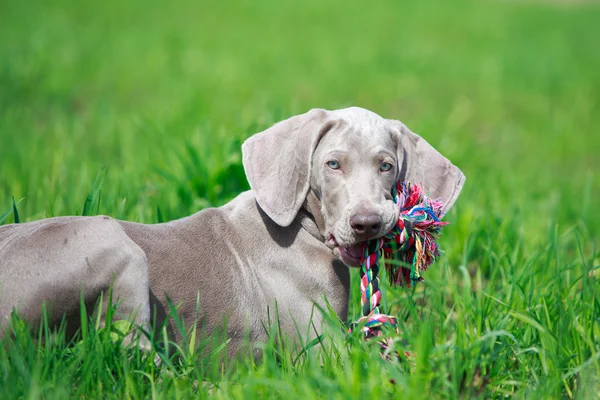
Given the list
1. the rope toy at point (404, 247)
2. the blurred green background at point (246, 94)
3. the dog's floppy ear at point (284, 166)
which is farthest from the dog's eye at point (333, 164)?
the blurred green background at point (246, 94)

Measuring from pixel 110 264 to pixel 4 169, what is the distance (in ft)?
9.15

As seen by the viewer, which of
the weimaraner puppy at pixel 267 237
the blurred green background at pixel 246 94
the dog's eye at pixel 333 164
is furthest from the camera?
the blurred green background at pixel 246 94

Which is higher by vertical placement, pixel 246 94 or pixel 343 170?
pixel 343 170

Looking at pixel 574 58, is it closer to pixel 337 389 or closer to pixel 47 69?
pixel 47 69

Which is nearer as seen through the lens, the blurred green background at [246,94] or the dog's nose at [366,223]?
the dog's nose at [366,223]

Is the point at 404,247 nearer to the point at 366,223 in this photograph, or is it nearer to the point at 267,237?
the point at 366,223

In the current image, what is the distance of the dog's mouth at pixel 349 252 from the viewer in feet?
10.6

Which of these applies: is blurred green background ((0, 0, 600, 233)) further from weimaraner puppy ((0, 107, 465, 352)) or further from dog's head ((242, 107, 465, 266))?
dog's head ((242, 107, 465, 266))

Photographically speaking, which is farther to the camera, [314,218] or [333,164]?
[314,218]

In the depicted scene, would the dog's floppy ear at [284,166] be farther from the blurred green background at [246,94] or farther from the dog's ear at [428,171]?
the blurred green background at [246,94]

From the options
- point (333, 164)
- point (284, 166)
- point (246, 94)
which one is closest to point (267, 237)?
point (284, 166)

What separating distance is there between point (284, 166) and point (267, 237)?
33 centimetres

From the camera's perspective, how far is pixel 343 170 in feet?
10.5

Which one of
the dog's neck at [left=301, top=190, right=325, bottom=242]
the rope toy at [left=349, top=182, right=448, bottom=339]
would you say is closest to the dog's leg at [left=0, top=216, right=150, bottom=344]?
the dog's neck at [left=301, top=190, right=325, bottom=242]
